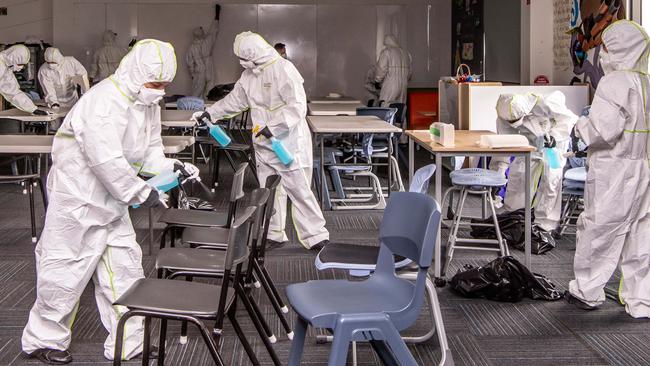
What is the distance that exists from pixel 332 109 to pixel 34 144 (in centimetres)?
390

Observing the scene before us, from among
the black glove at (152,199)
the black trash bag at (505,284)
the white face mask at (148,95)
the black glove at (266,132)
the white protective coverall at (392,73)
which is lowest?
the black trash bag at (505,284)

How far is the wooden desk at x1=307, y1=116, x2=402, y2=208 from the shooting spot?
236 inches

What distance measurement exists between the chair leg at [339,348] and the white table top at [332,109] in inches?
221

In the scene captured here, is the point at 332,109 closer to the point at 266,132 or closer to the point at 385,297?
the point at 266,132

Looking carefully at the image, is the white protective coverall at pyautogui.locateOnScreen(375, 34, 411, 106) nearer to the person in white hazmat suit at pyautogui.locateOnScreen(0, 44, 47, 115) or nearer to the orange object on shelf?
the orange object on shelf

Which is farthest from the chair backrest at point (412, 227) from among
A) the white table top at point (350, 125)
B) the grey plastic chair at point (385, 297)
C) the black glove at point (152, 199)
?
the white table top at point (350, 125)

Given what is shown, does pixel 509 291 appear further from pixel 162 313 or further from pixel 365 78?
pixel 365 78

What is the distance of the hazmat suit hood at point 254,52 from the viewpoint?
5219 millimetres

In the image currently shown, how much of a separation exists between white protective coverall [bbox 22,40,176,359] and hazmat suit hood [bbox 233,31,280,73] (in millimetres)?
2031

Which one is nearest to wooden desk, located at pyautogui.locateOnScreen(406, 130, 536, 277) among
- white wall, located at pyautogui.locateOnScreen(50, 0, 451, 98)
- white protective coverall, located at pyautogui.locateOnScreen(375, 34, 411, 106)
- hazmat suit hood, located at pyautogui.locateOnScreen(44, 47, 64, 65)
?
hazmat suit hood, located at pyautogui.locateOnScreen(44, 47, 64, 65)

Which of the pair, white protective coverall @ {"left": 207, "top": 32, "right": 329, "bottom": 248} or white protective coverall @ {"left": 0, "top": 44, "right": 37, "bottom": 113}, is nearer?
white protective coverall @ {"left": 207, "top": 32, "right": 329, "bottom": 248}

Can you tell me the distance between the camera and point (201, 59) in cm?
1291

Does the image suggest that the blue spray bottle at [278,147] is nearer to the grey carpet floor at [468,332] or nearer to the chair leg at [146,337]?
the grey carpet floor at [468,332]

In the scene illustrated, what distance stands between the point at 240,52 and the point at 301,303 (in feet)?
10.0
